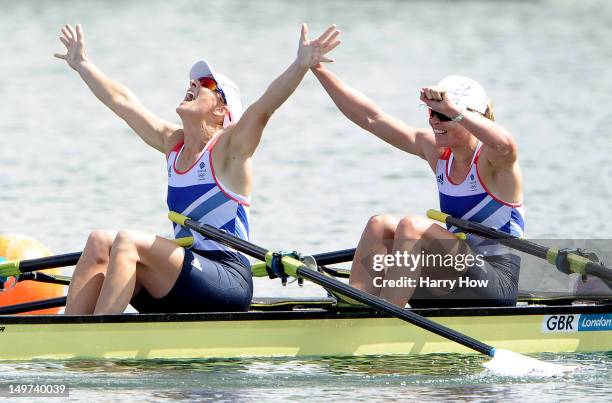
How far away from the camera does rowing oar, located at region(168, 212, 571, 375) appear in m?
9.74

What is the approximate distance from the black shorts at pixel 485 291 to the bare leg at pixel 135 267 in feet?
5.70

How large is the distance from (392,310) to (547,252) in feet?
4.47

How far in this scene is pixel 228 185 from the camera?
10109 mm

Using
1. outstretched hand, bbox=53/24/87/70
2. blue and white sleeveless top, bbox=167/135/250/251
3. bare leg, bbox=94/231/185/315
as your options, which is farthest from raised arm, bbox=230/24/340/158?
outstretched hand, bbox=53/24/87/70

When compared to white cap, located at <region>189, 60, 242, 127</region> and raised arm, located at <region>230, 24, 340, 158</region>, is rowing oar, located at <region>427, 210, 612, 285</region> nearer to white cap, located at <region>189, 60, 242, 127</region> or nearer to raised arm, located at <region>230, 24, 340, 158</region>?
raised arm, located at <region>230, 24, 340, 158</region>

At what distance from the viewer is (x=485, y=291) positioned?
10.2 m

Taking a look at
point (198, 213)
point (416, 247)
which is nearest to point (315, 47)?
point (198, 213)

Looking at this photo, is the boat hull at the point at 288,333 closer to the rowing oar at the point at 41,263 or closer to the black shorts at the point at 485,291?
the black shorts at the point at 485,291

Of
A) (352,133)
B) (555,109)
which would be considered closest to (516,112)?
(555,109)

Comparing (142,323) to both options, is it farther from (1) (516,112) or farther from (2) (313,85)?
(2) (313,85)

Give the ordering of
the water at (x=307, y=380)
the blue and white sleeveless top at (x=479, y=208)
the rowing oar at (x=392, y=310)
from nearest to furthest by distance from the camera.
A: 1. the water at (x=307, y=380)
2. the rowing oar at (x=392, y=310)
3. the blue and white sleeveless top at (x=479, y=208)

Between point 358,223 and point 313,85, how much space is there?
12738mm

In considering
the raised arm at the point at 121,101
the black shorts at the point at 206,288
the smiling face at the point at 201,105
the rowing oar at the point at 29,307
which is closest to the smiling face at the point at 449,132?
the smiling face at the point at 201,105

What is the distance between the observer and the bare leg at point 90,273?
9641 mm
